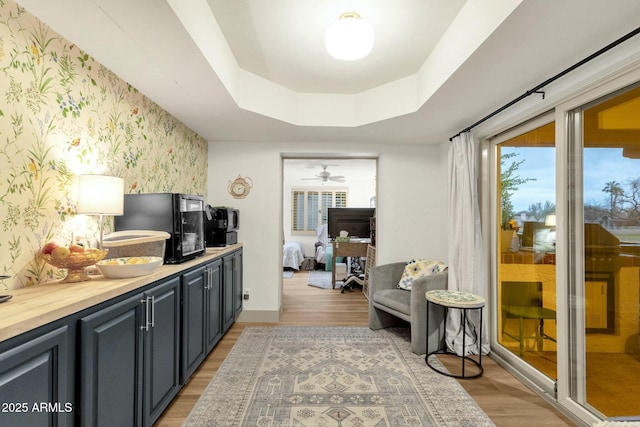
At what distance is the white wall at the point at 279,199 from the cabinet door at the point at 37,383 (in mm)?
2621

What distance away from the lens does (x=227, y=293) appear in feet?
10.0

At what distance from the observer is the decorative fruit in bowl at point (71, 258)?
143cm

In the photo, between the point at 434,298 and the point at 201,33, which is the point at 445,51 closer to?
the point at 201,33

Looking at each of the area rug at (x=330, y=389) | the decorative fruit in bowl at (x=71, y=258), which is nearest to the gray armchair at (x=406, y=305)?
the area rug at (x=330, y=389)

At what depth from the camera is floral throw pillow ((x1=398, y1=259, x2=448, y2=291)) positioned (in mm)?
3311

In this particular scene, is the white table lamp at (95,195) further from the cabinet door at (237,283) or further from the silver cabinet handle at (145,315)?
the cabinet door at (237,283)

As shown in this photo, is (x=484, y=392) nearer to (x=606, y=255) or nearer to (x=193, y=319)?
(x=606, y=255)

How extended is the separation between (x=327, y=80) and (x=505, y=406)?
2.86 meters

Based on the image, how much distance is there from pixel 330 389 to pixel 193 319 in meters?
1.12

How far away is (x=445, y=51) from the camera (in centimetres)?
205

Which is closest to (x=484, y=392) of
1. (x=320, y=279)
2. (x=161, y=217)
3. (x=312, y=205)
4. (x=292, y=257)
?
(x=161, y=217)

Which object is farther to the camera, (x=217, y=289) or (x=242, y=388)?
(x=217, y=289)

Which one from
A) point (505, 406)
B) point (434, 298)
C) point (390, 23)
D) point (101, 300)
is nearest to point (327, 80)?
point (390, 23)

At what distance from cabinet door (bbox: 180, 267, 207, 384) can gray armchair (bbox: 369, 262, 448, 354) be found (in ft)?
5.90
